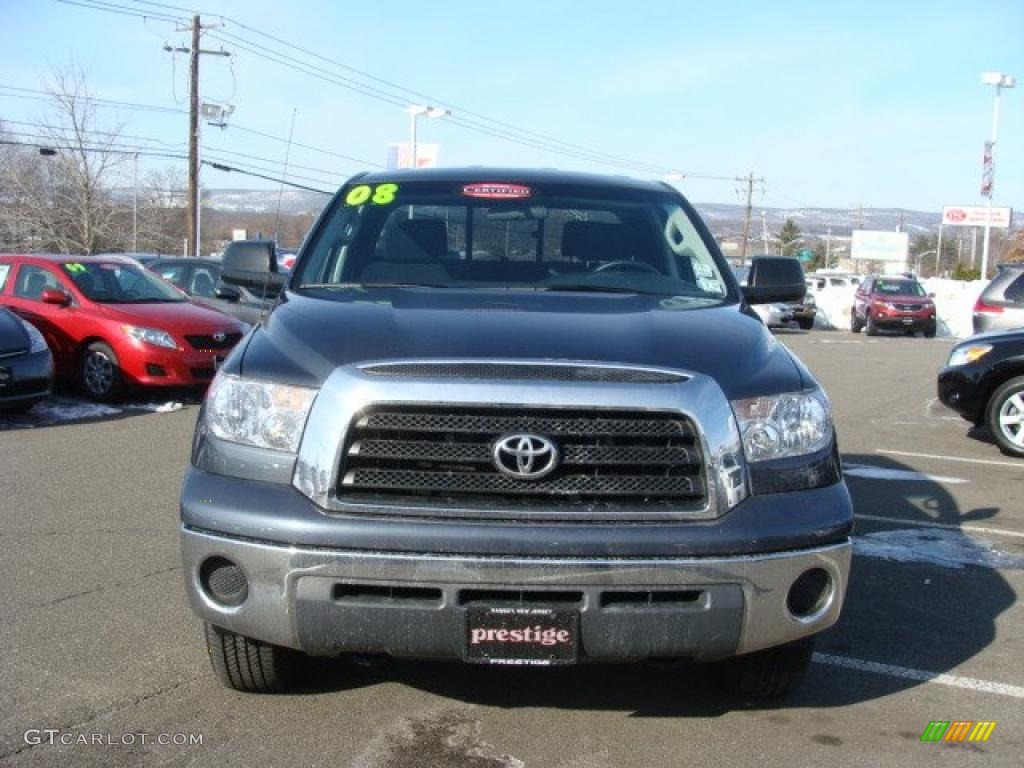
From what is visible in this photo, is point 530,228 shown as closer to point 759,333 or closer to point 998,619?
point 759,333

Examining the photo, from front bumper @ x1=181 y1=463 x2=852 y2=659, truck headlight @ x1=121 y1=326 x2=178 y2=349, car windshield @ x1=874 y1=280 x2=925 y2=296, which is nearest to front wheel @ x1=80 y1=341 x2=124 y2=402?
truck headlight @ x1=121 y1=326 x2=178 y2=349

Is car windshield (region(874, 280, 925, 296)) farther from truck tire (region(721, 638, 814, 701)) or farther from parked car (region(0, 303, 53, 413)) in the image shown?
truck tire (region(721, 638, 814, 701))

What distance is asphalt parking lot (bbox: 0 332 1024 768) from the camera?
11.8 feet

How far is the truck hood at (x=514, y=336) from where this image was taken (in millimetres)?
3496

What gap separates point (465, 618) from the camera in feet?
10.7

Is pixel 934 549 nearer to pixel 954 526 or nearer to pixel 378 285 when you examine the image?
pixel 954 526

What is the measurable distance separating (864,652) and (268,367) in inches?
105

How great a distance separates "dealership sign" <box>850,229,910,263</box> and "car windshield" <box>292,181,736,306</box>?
9728 centimetres

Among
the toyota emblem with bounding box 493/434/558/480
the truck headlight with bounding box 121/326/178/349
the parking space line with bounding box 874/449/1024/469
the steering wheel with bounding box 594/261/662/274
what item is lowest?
the parking space line with bounding box 874/449/1024/469

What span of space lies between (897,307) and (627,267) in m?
30.9

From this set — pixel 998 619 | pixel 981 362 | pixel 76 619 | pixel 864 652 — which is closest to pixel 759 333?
Result: pixel 864 652

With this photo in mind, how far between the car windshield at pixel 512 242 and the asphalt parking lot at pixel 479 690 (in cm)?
152

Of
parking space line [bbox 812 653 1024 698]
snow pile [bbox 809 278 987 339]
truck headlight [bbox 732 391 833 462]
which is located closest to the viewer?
truck headlight [bbox 732 391 833 462]

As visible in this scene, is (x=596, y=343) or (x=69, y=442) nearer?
(x=596, y=343)
